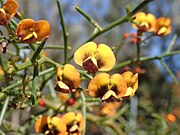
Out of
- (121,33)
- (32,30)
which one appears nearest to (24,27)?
(32,30)

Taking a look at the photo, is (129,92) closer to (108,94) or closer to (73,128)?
(108,94)

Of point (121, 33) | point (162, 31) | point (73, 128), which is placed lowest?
point (73, 128)

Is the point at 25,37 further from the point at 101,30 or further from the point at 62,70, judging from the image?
the point at 101,30

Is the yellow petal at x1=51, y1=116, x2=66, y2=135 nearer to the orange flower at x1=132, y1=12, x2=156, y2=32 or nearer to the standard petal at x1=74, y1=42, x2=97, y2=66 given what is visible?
the standard petal at x1=74, y1=42, x2=97, y2=66

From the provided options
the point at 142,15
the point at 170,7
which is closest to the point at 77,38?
the point at 170,7

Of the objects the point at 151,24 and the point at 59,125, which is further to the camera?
Answer: the point at 151,24

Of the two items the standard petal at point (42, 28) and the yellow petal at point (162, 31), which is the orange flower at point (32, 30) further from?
the yellow petal at point (162, 31)
